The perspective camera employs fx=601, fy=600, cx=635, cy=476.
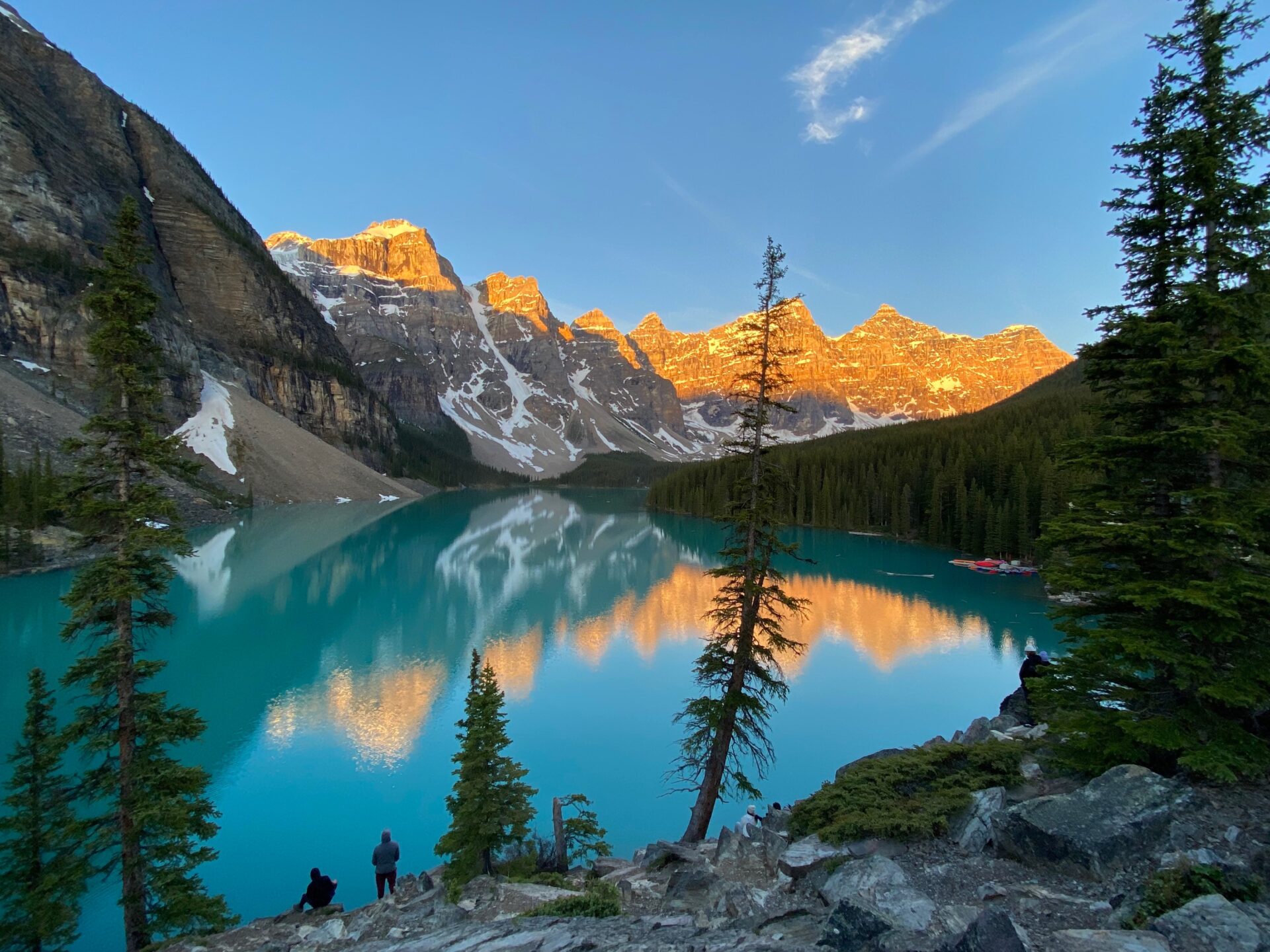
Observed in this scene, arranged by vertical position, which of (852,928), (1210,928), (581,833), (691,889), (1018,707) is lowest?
(581,833)

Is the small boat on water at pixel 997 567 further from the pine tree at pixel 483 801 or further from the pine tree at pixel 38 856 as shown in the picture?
the pine tree at pixel 38 856

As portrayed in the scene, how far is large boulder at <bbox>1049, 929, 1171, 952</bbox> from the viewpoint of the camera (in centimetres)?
402

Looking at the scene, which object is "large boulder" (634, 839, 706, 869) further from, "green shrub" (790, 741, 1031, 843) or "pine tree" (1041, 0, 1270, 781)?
"pine tree" (1041, 0, 1270, 781)

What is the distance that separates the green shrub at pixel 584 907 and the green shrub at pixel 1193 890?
4.78 metres

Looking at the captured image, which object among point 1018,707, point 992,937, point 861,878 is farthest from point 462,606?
point 992,937

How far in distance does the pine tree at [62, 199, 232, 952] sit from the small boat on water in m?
54.1

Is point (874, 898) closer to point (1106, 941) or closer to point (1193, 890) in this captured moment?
point (1106, 941)

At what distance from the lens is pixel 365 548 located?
5769 centimetres

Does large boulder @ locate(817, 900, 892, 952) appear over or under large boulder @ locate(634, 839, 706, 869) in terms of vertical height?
over

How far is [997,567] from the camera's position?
50.3 meters

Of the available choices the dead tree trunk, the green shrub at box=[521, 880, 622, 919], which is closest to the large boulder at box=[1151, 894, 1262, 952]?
the green shrub at box=[521, 880, 622, 919]

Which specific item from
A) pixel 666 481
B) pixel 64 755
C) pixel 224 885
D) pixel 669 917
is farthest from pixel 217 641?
pixel 666 481

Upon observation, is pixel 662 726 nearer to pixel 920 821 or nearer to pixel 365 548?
pixel 920 821

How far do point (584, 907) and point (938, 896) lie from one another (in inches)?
147
